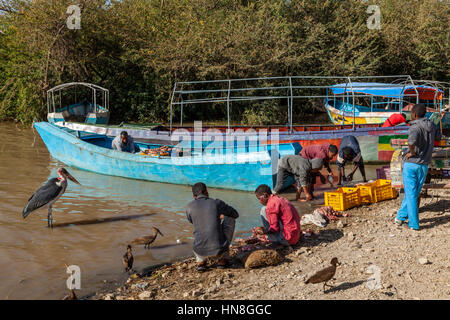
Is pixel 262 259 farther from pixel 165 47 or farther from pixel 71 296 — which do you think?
pixel 165 47

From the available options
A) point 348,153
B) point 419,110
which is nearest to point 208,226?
point 419,110

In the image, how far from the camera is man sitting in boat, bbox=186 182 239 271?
5434mm

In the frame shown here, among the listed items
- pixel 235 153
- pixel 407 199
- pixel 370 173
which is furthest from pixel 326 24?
pixel 407 199

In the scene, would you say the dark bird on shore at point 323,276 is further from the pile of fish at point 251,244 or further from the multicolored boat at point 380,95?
the multicolored boat at point 380,95

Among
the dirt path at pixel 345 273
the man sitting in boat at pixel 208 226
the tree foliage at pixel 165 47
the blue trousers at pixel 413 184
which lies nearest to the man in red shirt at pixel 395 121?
the dirt path at pixel 345 273

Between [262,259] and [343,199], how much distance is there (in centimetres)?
288

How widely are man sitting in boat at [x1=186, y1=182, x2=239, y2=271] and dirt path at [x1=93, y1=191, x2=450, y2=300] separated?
0.75 feet

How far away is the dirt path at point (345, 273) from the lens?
4.62m

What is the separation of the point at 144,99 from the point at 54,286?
17415 mm

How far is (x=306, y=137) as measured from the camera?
1296 cm

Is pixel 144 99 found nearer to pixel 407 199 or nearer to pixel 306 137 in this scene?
pixel 306 137

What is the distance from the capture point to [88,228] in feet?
25.4

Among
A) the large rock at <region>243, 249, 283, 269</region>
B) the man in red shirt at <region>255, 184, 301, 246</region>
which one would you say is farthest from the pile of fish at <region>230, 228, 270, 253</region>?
the large rock at <region>243, 249, 283, 269</region>

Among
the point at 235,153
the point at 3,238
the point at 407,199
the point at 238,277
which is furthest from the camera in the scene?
the point at 235,153
